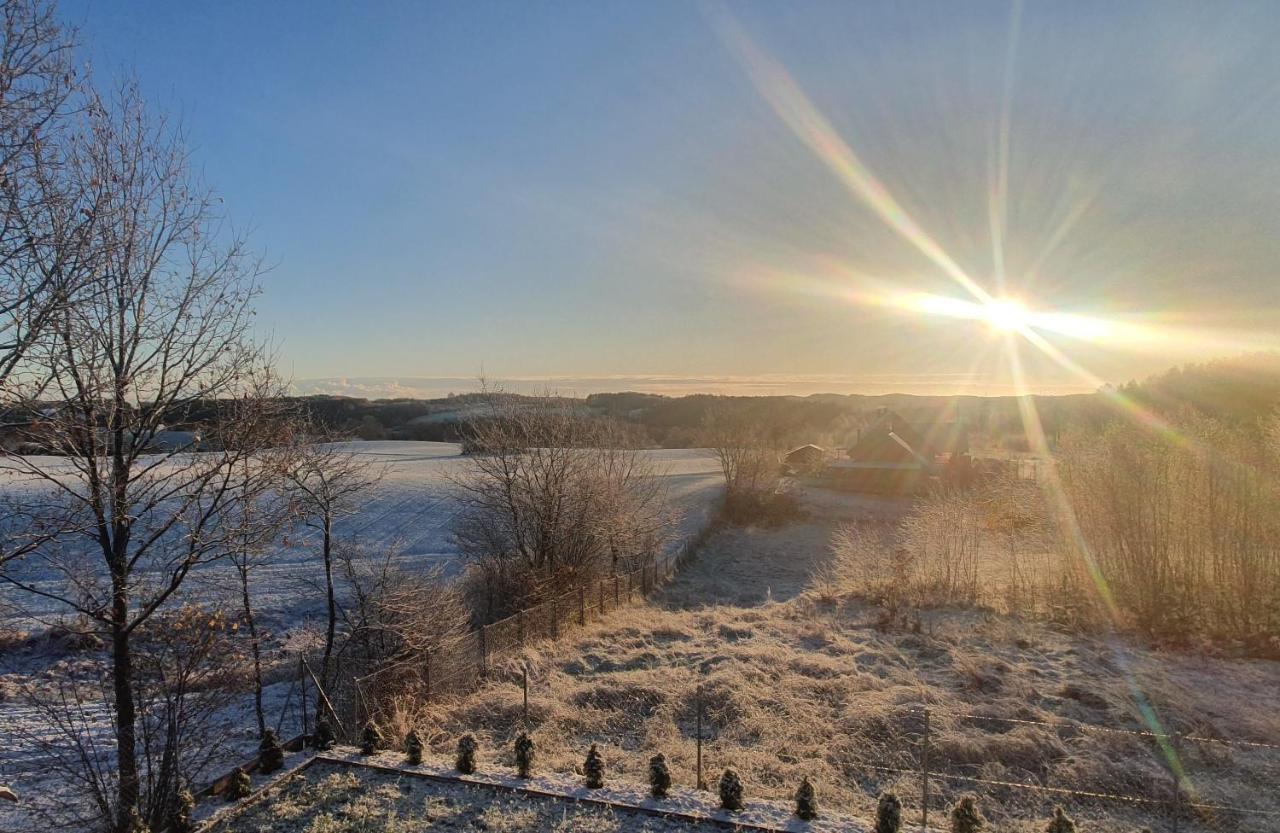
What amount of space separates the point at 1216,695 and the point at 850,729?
622 centimetres

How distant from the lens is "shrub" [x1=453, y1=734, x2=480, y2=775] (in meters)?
6.29

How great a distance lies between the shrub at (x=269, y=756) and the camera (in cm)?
634

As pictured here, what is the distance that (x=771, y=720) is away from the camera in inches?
347

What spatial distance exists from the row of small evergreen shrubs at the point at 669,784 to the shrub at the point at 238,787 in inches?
0.6

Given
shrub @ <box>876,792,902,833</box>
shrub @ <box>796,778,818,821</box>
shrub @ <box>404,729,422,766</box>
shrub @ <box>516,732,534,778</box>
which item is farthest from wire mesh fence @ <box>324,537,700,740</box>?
shrub @ <box>876,792,902,833</box>

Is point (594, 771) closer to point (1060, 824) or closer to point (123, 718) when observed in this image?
point (1060, 824)

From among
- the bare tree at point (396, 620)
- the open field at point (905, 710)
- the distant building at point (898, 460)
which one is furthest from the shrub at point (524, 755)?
the distant building at point (898, 460)

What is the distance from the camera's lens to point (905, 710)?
29.5 ft

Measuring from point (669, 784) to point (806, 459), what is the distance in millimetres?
44371

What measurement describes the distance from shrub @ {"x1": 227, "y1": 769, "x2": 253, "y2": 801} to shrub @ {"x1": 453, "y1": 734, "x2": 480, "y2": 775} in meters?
Answer: 1.82

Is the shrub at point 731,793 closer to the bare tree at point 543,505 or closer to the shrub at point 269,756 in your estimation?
the shrub at point 269,756

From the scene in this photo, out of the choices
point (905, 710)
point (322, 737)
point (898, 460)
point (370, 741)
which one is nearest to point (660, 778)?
point (370, 741)

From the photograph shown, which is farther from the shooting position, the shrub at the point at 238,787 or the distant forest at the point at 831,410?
the distant forest at the point at 831,410

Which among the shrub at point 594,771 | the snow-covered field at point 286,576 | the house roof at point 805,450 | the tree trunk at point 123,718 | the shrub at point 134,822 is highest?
the tree trunk at point 123,718
